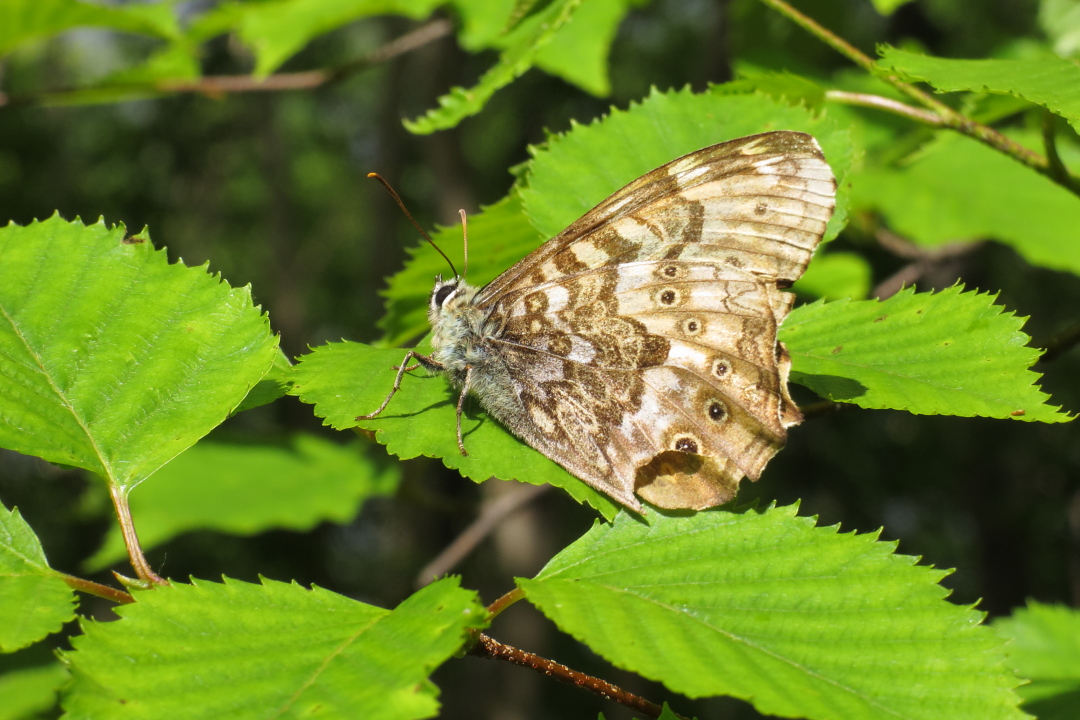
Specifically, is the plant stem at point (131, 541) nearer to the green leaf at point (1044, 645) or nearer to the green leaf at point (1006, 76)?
the green leaf at point (1006, 76)

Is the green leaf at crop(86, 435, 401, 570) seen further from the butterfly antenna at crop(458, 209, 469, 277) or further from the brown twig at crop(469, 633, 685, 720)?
the brown twig at crop(469, 633, 685, 720)

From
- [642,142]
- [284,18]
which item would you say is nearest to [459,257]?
[642,142]

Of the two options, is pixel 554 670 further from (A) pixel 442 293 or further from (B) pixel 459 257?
(B) pixel 459 257

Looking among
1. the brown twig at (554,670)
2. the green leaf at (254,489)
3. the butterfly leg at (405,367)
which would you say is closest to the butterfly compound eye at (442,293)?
the butterfly leg at (405,367)

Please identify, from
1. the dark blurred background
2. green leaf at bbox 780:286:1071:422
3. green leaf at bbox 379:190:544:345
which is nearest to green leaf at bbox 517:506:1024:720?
green leaf at bbox 780:286:1071:422

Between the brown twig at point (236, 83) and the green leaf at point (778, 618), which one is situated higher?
the brown twig at point (236, 83)

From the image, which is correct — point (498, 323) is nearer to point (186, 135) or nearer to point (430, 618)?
point (430, 618)
